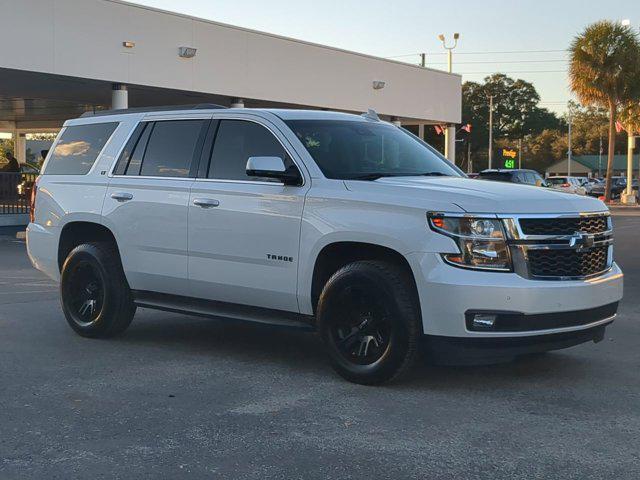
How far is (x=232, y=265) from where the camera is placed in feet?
21.8

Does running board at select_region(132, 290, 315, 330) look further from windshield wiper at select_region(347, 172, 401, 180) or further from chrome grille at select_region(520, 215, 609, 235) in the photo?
chrome grille at select_region(520, 215, 609, 235)

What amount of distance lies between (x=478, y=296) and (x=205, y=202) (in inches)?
98.0

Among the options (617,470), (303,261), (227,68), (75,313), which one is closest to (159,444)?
(303,261)

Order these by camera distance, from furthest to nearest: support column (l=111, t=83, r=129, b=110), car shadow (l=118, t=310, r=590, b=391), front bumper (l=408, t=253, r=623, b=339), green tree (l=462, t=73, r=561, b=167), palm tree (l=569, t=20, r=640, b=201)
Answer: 1. green tree (l=462, t=73, r=561, b=167)
2. palm tree (l=569, t=20, r=640, b=201)
3. support column (l=111, t=83, r=129, b=110)
4. car shadow (l=118, t=310, r=590, b=391)
5. front bumper (l=408, t=253, r=623, b=339)

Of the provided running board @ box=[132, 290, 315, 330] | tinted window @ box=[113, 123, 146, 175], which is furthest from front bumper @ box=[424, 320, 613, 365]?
tinted window @ box=[113, 123, 146, 175]

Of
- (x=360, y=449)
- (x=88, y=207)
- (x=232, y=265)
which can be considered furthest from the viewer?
(x=88, y=207)

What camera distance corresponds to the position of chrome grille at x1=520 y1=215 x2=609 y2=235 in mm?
5566

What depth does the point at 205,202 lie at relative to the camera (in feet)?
22.2

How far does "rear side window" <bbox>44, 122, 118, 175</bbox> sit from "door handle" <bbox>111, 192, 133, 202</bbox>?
0.61 meters

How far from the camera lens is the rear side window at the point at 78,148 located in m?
7.93

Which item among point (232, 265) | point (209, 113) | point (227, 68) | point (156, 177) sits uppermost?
point (227, 68)

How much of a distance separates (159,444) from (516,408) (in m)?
2.32

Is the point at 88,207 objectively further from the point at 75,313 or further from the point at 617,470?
the point at 617,470

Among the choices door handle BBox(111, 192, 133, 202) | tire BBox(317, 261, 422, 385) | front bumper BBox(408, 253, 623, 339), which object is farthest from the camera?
door handle BBox(111, 192, 133, 202)
